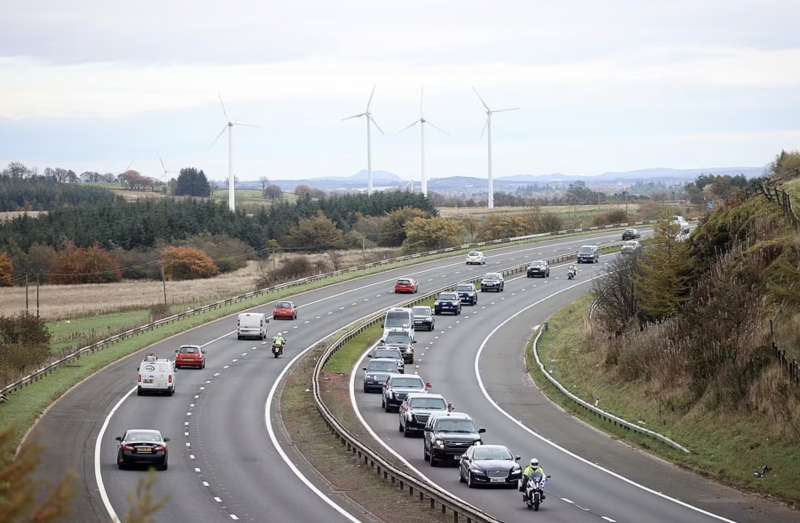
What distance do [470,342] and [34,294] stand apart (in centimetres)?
6400

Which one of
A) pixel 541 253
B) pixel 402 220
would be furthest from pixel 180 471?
pixel 402 220

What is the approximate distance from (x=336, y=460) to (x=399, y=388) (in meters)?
10.6

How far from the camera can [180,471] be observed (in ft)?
124

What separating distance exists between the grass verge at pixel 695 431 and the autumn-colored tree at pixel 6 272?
97.2m

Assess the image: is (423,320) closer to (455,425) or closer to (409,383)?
(409,383)

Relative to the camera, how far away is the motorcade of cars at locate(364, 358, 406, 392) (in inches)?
2199

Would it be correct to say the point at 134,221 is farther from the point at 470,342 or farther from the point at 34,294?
the point at 470,342

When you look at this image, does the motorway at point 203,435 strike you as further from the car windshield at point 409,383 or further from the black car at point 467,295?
the black car at point 467,295

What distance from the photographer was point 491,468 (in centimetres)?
3422

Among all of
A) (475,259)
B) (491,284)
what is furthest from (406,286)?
(475,259)

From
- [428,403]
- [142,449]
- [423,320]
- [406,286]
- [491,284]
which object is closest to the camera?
[142,449]

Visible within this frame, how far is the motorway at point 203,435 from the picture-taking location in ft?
106

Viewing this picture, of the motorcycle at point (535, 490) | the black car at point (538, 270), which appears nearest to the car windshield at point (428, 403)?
the motorcycle at point (535, 490)

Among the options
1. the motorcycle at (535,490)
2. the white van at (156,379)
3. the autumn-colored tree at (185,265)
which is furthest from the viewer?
the autumn-colored tree at (185,265)
